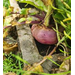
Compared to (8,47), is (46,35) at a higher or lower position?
higher

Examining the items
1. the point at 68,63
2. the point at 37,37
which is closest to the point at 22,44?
the point at 37,37

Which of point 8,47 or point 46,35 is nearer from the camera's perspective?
point 46,35

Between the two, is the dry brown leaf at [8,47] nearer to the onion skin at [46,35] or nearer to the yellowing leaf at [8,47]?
the yellowing leaf at [8,47]

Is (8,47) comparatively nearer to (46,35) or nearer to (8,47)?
(8,47)

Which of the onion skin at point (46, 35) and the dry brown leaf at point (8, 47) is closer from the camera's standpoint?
the onion skin at point (46, 35)

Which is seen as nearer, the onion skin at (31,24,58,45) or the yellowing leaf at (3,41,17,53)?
the onion skin at (31,24,58,45)

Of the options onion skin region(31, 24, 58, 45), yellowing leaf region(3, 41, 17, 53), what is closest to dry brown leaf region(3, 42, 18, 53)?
yellowing leaf region(3, 41, 17, 53)

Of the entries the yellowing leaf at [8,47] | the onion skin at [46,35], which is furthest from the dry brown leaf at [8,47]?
the onion skin at [46,35]

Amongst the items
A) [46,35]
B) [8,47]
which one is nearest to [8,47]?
[8,47]

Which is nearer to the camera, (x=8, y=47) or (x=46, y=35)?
(x=46, y=35)

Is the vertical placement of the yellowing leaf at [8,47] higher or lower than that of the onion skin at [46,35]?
lower

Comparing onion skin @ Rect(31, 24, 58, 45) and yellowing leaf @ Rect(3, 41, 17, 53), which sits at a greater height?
onion skin @ Rect(31, 24, 58, 45)

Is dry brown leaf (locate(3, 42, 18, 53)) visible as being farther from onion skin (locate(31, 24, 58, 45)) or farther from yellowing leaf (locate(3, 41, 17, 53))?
onion skin (locate(31, 24, 58, 45))
